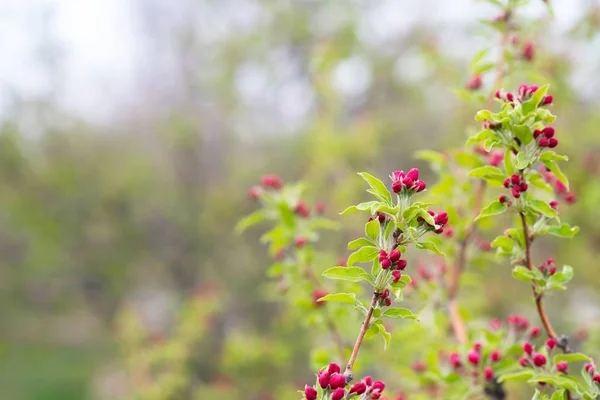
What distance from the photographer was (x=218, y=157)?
955 cm

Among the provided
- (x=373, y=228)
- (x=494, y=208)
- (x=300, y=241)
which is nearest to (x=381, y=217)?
(x=373, y=228)

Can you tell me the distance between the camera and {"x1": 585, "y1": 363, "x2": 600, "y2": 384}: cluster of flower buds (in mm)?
1375

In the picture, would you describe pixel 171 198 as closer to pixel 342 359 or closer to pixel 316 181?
pixel 316 181

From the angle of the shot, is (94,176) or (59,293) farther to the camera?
(59,293)

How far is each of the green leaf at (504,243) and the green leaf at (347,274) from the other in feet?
1.33

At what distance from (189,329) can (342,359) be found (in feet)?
12.8

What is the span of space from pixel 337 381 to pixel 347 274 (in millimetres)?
256

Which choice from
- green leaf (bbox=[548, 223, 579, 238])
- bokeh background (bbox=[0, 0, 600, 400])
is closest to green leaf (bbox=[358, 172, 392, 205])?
green leaf (bbox=[548, 223, 579, 238])

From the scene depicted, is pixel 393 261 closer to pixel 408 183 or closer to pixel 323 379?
pixel 408 183

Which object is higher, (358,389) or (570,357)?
(570,357)

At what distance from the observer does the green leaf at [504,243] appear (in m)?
1.50

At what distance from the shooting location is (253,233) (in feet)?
27.1

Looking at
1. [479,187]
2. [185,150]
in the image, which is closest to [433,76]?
[479,187]

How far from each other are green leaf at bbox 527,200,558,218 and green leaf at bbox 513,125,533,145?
0.15 meters
